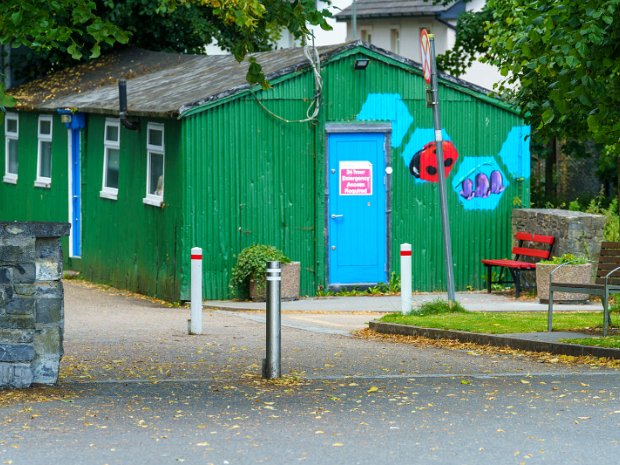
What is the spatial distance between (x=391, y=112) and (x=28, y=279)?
1245cm

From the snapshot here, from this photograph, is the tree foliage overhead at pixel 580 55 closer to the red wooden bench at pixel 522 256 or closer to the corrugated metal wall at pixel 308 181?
the red wooden bench at pixel 522 256

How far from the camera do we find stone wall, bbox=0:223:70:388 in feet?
34.0

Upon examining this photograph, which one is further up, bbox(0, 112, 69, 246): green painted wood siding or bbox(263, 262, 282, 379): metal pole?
bbox(0, 112, 69, 246): green painted wood siding

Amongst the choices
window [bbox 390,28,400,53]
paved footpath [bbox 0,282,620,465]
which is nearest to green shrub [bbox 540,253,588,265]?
paved footpath [bbox 0,282,620,465]

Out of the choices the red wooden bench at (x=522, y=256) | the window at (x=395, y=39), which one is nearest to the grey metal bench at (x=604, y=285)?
the red wooden bench at (x=522, y=256)

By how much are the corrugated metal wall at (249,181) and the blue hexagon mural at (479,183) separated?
2.44 meters

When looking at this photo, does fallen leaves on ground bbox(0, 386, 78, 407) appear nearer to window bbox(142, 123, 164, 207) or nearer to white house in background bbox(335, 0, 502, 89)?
window bbox(142, 123, 164, 207)

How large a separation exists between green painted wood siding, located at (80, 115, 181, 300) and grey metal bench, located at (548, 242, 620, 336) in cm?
733

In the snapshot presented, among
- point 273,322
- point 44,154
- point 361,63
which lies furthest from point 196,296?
point 44,154

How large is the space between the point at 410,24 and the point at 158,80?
104 ft

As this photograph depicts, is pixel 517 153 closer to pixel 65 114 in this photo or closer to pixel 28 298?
pixel 65 114

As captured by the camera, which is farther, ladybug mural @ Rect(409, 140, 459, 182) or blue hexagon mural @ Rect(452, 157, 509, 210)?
blue hexagon mural @ Rect(452, 157, 509, 210)

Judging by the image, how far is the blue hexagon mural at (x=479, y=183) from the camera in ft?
74.5

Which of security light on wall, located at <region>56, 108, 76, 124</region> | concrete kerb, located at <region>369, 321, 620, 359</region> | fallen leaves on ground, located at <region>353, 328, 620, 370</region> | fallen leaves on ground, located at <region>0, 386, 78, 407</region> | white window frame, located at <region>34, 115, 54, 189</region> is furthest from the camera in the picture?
white window frame, located at <region>34, 115, 54, 189</region>
